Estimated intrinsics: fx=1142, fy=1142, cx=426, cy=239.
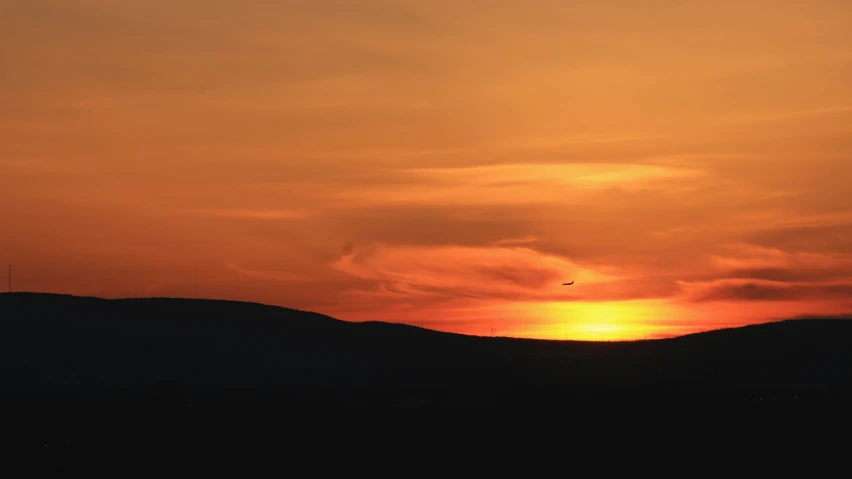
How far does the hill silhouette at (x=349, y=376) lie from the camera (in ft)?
233

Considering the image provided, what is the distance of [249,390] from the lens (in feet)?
330

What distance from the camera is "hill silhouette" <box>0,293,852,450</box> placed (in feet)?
233

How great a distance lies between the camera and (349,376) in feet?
370

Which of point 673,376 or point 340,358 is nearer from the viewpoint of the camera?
point 673,376

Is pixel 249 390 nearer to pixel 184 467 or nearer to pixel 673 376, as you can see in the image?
pixel 673 376

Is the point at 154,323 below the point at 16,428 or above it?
above

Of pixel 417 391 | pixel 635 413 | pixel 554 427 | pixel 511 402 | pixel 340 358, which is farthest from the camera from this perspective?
pixel 340 358

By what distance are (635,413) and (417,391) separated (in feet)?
80.5

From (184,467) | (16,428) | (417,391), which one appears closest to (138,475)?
(184,467)

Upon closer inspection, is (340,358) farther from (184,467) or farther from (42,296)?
(184,467)

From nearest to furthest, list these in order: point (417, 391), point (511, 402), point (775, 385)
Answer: point (511, 402)
point (417, 391)
point (775, 385)

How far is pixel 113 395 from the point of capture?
95500mm

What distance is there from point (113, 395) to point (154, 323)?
2853 centimetres

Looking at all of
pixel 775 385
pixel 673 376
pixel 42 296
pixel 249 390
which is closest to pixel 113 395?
pixel 249 390
